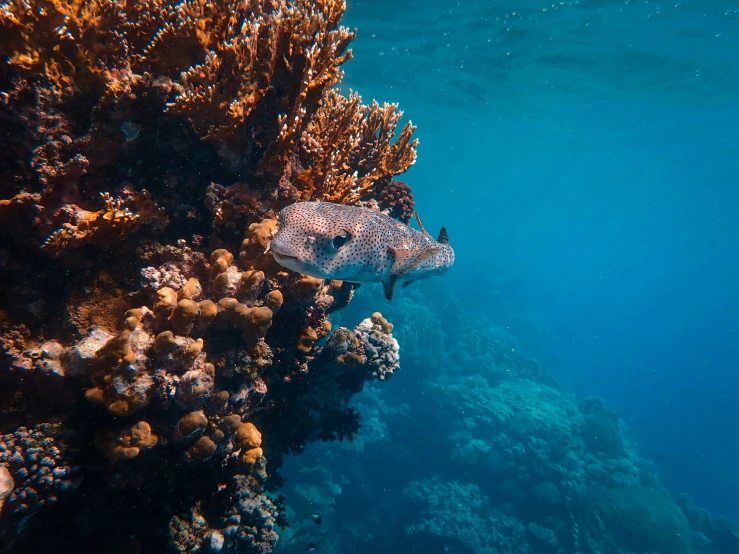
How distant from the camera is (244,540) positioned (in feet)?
14.3

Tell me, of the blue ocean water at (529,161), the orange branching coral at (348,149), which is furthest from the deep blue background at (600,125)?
the orange branching coral at (348,149)

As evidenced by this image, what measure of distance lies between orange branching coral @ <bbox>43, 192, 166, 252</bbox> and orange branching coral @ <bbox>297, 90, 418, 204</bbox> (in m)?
1.82

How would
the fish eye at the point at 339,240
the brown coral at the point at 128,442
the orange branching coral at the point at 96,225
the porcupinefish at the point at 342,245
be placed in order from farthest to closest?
1. the fish eye at the point at 339,240
2. the porcupinefish at the point at 342,245
3. the orange branching coral at the point at 96,225
4. the brown coral at the point at 128,442

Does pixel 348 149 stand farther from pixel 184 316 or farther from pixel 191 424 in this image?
pixel 191 424

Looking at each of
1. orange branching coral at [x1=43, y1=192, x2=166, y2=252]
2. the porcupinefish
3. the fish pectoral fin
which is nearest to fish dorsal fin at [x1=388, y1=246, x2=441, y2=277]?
the porcupinefish

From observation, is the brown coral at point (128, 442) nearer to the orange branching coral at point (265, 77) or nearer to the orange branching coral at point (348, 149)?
the orange branching coral at point (265, 77)

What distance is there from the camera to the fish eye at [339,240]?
336 cm

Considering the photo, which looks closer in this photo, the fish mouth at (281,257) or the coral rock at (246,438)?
the fish mouth at (281,257)

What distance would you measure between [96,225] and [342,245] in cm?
210

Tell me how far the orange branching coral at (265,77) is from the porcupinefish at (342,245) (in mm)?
972

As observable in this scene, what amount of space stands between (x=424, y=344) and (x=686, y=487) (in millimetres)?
26423

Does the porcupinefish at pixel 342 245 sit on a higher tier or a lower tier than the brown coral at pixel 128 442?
higher

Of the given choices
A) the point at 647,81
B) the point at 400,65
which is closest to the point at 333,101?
the point at 400,65

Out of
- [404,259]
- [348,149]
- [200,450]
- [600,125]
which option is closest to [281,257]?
[404,259]
